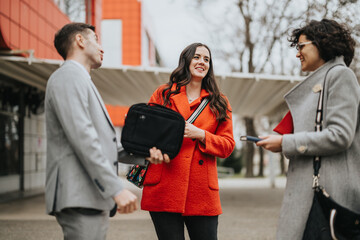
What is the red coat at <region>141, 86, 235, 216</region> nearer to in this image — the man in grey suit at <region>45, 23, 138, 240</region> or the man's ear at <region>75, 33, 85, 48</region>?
the man in grey suit at <region>45, 23, 138, 240</region>

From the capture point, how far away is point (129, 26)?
28.4 metres

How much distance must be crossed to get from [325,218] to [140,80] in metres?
8.30

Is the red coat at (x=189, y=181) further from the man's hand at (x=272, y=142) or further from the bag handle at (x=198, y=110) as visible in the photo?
the man's hand at (x=272, y=142)

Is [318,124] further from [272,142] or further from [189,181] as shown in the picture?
[189,181]

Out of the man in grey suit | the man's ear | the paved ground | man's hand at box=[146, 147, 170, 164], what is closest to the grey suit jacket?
the man in grey suit

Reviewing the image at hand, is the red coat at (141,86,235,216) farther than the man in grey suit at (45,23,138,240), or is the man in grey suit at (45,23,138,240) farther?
the red coat at (141,86,235,216)

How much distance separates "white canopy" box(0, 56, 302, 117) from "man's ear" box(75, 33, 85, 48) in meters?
6.38

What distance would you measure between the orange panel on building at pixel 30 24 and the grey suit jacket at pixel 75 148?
26.5 ft

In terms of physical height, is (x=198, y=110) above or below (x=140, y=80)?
below

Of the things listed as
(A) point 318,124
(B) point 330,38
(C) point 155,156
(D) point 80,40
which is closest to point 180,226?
(C) point 155,156

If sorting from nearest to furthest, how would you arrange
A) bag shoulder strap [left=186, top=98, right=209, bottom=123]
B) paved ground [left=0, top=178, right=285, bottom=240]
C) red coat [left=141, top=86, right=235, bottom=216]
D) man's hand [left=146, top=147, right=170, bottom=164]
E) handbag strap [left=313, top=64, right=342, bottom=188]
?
handbag strap [left=313, top=64, right=342, bottom=188] → man's hand [left=146, top=147, right=170, bottom=164] → red coat [left=141, top=86, right=235, bottom=216] → bag shoulder strap [left=186, top=98, right=209, bottom=123] → paved ground [left=0, top=178, right=285, bottom=240]

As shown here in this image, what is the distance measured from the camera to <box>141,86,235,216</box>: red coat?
9.37 ft

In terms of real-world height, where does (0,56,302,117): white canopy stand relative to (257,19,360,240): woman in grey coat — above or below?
above

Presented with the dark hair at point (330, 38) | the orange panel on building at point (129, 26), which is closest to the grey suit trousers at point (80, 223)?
the dark hair at point (330, 38)
